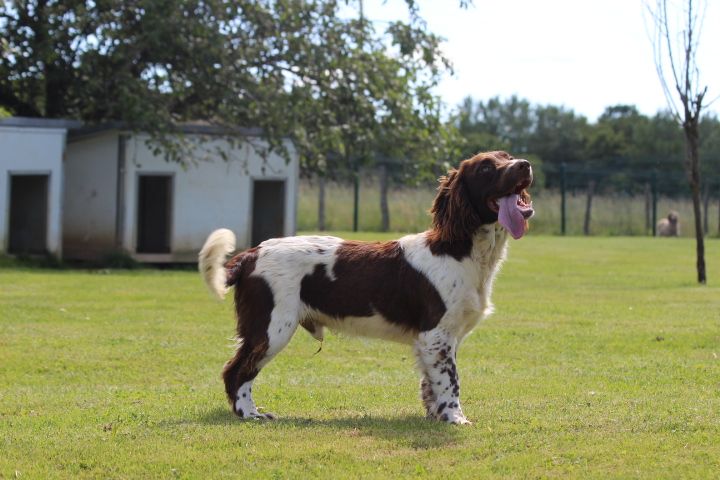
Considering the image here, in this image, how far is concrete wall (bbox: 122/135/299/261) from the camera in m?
22.9

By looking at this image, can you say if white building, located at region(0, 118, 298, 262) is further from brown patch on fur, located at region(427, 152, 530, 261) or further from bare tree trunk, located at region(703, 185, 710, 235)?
bare tree trunk, located at region(703, 185, 710, 235)

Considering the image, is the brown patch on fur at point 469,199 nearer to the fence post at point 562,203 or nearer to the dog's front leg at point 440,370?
the dog's front leg at point 440,370

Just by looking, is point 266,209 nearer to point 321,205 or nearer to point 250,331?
point 321,205

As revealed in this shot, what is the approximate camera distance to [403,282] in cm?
816

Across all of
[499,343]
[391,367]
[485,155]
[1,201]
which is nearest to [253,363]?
[485,155]

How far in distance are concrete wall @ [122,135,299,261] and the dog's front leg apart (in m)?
15.1

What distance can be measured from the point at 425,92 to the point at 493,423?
17.7 m

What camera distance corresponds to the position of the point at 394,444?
279 inches

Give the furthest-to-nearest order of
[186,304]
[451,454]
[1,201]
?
1. [1,201]
2. [186,304]
3. [451,454]

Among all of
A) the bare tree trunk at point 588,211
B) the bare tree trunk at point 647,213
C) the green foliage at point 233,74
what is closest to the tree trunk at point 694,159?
the green foliage at point 233,74

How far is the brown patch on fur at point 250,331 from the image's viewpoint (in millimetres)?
8172

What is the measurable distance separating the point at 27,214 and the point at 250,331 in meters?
17.0

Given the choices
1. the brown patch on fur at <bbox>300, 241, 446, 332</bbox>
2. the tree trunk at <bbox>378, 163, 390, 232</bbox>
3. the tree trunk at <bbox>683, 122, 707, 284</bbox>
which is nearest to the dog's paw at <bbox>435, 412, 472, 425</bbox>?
the brown patch on fur at <bbox>300, 241, 446, 332</bbox>

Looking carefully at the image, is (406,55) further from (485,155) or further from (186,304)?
(485,155)
